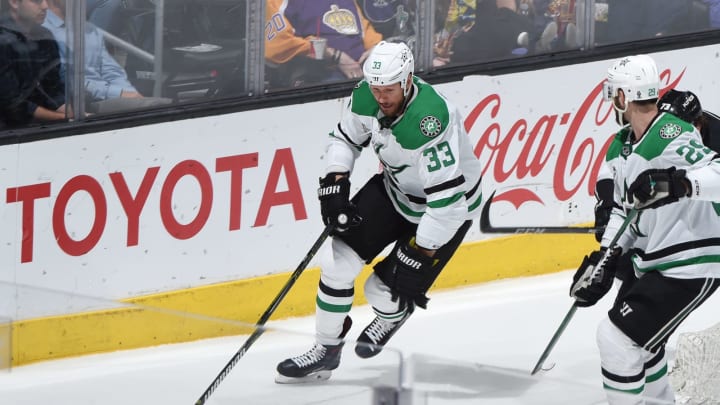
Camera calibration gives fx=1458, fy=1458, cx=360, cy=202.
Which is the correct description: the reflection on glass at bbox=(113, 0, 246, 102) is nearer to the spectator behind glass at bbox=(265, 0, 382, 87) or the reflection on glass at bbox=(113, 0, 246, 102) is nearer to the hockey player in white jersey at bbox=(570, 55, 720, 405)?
the spectator behind glass at bbox=(265, 0, 382, 87)

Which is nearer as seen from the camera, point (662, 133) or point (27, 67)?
point (662, 133)

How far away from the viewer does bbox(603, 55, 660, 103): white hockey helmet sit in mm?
4008

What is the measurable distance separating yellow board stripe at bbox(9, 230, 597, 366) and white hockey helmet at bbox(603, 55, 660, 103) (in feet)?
4.03

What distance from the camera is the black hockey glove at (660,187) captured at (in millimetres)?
3855

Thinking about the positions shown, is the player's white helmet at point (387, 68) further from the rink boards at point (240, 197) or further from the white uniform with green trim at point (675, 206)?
the rink boards at point (240, 197)

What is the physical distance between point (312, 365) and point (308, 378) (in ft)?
0.34

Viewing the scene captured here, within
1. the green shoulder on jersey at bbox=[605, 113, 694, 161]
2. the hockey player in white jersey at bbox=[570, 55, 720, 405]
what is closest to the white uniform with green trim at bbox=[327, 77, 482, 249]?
the hockey player in white jersey at bbox=[570, 55, 720, 405]

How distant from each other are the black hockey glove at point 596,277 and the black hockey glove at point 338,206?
73 cm

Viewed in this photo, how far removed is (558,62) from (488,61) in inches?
12.5

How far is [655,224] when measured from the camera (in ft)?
13.6

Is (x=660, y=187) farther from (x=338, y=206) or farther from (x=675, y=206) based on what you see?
(x=338, y=206)

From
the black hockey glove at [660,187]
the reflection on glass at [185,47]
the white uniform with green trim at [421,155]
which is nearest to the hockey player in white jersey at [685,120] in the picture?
the black hockey glove at [660,187]

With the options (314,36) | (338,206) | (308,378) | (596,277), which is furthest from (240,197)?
(308,378)

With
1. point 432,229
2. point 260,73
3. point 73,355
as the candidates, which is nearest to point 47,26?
point 260,73
